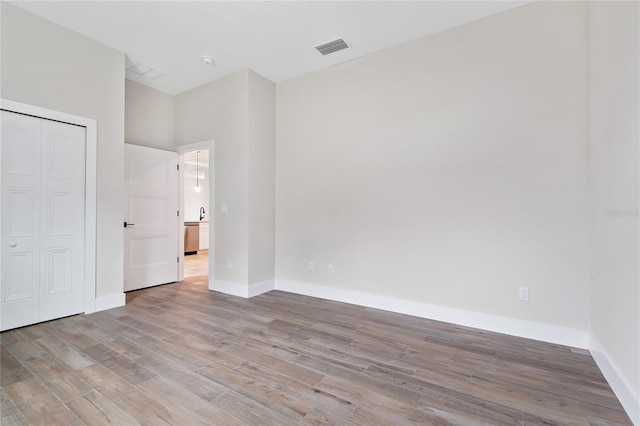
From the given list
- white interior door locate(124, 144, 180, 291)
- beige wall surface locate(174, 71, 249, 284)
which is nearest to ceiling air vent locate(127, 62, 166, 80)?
beige wall surface locate(174, 71, 249, 284)

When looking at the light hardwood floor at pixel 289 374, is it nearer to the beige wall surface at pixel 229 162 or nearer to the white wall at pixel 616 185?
the white wall at pixel 616 185

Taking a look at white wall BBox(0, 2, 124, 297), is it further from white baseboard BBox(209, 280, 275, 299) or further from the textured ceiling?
white baseboard BBox(209, 280, 275, 299)

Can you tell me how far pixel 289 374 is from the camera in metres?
1.97

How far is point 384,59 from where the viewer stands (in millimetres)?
3346

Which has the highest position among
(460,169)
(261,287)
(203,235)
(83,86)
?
(83,86)

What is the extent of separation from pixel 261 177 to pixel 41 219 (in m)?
2.39

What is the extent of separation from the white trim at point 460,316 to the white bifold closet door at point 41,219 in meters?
2.68

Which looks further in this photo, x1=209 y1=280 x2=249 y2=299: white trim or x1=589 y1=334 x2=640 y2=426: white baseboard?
x1=209 y1=280 x2=249 y2=299: white trim

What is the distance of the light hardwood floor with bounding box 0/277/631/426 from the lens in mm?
1574

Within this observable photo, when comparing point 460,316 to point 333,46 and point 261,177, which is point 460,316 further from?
point 333,46

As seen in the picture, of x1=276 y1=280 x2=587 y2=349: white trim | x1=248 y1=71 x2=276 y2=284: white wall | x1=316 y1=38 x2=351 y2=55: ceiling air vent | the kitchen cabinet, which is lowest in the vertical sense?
x1=276 y1=280 x2=587 y2=349: white trim

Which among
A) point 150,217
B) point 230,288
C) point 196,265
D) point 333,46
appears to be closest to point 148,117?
point 150,217

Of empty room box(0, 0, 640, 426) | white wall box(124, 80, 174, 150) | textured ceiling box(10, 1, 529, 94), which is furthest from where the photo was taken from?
white wall box(124, 80, 174, 150)

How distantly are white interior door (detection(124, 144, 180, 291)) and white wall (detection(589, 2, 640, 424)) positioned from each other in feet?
16.6
